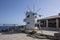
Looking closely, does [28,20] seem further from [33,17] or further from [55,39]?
[55,39]

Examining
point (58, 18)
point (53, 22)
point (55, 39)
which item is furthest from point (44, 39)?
point (53, 22)

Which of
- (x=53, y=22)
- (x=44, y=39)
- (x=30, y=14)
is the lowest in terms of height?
(x=44, y=39)

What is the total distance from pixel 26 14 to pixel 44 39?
53.4ft

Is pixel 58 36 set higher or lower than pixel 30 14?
lower

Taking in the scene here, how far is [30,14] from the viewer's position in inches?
1163

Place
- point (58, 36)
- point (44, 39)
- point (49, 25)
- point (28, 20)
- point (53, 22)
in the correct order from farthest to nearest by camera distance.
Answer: point (49, 25)
point (53, 22)
point (28, 20)
point (44, 39)
point (58, 36)

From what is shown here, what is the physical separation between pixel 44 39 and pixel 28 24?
14955 millimetres

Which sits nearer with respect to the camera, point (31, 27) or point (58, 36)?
point (58, 36)

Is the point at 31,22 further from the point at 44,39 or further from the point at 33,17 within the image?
the point at 44,39

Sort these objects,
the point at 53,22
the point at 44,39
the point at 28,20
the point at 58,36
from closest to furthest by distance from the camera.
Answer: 1. the point at 58,36
2. the point at 44,39
3. the point at 28,20
4. the point at 53,22

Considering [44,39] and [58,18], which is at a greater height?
[58,18]

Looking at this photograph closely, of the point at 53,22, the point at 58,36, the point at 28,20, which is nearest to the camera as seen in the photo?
the point at 58,36

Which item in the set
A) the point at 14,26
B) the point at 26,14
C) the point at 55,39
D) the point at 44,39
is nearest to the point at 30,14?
the point at 26,14

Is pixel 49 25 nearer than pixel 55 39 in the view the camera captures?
No
